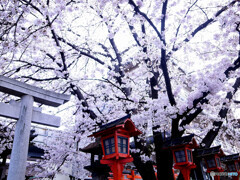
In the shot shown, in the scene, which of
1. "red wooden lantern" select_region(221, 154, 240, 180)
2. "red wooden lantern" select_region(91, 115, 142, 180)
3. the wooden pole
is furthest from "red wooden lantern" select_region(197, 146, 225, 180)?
the wooden pole

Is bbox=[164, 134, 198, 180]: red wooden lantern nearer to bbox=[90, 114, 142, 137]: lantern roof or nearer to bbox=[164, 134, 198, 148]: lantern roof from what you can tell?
bbox=[164, 134, 198, 148]: lantern roof

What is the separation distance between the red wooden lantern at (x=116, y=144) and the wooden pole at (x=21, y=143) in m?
1.90

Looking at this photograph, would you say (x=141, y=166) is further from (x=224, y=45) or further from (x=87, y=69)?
(x=87, y=69)

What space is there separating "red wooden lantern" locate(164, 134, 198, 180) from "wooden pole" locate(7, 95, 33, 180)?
3611 mm

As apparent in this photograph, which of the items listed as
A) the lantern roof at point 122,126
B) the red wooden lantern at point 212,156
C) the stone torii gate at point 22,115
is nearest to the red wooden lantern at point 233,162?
the red wooden lantern at point 212,156

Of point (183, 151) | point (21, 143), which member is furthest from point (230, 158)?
point (21, 143)

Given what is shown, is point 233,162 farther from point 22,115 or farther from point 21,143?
point 22,115

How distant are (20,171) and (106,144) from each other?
2.13m

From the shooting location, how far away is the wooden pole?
462 cm

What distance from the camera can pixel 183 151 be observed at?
508 cm

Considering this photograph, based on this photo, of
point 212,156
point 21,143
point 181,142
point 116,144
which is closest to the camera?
point 116,144

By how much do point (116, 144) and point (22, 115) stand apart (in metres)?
2.61

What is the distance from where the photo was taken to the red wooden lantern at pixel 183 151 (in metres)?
5.04

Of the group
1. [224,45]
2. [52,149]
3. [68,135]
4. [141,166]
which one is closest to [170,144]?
[141,166]
